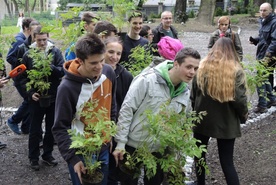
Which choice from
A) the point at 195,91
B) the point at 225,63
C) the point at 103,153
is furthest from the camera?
the point at 195,91

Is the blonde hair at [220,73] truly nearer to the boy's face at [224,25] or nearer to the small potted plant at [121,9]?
the small potted plant at [121,9]

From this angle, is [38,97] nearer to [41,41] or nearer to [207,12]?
[41,41]

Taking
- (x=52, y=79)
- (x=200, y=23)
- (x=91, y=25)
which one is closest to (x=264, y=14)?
(x=91, y=25)

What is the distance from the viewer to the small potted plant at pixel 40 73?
458 centimetres

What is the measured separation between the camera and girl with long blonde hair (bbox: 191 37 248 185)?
3.77 metres

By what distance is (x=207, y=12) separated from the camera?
79.0 feet

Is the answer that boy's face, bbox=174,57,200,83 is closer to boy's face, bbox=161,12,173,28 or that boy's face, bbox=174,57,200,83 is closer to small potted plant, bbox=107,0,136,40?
small potted plant, bbox=107,0,136,40

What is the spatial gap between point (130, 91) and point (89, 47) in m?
0.64

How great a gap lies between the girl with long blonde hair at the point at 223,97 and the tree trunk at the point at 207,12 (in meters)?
20.5

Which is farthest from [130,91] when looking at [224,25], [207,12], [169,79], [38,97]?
[207,12]

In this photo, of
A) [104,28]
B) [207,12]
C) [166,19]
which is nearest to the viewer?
[104,28]

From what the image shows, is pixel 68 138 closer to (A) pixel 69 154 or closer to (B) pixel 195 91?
(A) pixel 69 154

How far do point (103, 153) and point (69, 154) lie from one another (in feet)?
1.18

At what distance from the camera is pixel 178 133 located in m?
2.71
